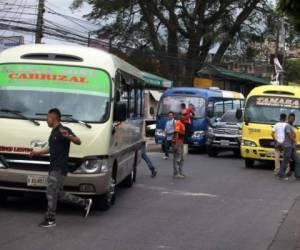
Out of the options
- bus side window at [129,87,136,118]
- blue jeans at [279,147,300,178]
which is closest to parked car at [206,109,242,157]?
blue jeans at [279,147,300,178]

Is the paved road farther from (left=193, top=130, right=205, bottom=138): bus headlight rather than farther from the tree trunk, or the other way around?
the tree trunk

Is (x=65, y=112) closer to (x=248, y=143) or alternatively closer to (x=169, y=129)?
(x=248, y=143)

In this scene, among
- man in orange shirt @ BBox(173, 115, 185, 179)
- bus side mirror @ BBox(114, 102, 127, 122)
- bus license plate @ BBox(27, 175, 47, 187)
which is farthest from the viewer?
man in orange shirt @ BBox(173, 115, 185, 179)

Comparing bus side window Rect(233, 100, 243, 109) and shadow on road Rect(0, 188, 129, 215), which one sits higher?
bus side window Rect(233, 100, 243, 109)

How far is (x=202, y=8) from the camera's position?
4728cm

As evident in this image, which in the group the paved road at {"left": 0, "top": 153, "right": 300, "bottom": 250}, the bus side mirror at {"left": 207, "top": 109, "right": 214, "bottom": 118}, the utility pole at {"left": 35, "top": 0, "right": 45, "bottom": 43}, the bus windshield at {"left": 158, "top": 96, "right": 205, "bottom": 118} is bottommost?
the paved road at {"left": 0, "top": 153, "right": 300, "bottom": 250}

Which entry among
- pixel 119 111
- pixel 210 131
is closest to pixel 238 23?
pixel 210 131

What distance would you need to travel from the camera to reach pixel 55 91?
10695 mm

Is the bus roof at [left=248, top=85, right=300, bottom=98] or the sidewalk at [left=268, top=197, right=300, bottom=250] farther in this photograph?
the bus roof at [left=248, top=85, right=300, bottom=98]

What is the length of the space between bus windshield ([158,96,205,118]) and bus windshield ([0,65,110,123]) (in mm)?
16161

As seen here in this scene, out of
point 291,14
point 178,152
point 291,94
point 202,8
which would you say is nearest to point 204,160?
point 291,94

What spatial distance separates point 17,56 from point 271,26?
1652 inches

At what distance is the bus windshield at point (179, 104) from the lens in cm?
2694

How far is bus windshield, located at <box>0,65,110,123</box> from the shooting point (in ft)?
34.6
